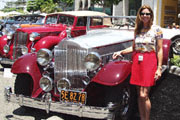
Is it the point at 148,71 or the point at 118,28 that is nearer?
the point at 148,71

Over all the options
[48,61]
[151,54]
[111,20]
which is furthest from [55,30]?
[151,54]

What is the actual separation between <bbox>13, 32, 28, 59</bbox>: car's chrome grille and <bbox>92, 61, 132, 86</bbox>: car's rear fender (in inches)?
150

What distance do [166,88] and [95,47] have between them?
2.37 metres

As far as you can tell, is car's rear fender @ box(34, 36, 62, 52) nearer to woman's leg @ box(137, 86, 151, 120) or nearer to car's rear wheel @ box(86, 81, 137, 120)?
car's rear wheel @ box(86, 81, 137, 120)

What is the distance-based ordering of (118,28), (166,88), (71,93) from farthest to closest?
(118,28)
(166,88)
(71,93)

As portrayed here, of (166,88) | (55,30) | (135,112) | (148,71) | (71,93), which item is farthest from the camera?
(55,30)

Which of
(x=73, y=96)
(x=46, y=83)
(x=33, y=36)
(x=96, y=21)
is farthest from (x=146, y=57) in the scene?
(x=33, y=36)

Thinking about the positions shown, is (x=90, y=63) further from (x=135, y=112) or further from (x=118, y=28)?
(x=118, y=28)

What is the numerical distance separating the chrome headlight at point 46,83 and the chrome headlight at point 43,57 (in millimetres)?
274

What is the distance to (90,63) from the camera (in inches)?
123

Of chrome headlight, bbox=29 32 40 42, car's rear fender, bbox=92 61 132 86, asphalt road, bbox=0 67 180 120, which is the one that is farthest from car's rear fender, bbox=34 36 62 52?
car's rear fender, bbox=92 61 132 86

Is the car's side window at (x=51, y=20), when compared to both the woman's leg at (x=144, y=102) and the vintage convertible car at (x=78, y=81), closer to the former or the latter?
the vintage convertible car at (x=78, y=81)

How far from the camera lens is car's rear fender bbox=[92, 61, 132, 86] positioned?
114 inches

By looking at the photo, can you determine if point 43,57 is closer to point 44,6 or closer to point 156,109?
point 156,109
